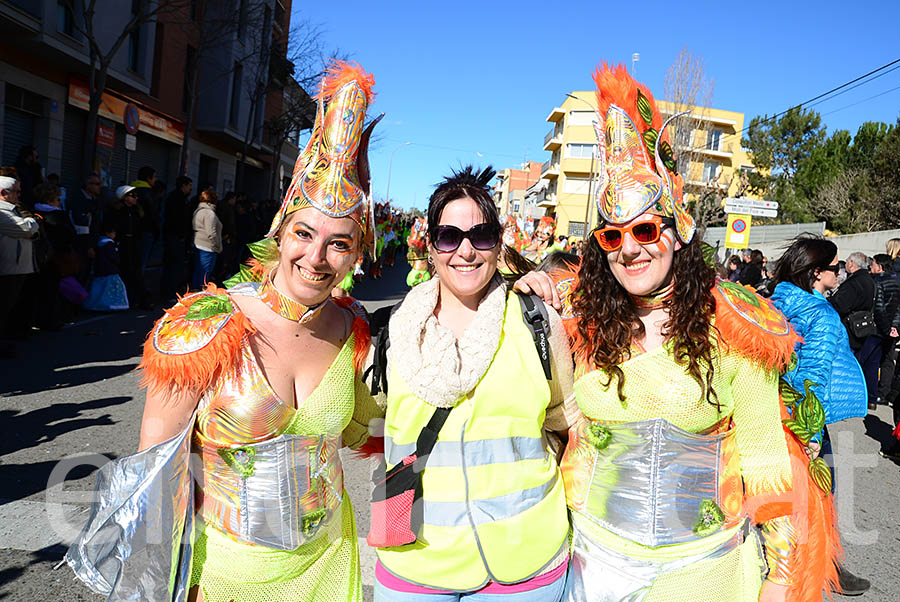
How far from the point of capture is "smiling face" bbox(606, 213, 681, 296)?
81.8 inches

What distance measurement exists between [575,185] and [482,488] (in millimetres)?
56841

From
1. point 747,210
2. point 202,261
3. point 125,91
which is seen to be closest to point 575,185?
point 747,210

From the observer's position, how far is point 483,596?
1.94m

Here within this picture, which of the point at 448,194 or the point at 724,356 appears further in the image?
Result: the point at 448,194

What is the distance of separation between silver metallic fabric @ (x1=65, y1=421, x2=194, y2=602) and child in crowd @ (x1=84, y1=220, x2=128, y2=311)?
788 cm

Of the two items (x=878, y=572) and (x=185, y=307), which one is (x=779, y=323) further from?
(x=878, y=572)

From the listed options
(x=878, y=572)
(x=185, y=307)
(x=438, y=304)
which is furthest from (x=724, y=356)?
(x=878, y=572)

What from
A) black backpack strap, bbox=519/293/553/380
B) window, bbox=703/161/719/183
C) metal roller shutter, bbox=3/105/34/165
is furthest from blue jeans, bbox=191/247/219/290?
window, bbox=703/161/719/183

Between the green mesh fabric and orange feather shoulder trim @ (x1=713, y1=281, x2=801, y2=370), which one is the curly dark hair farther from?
the green mesh fabric

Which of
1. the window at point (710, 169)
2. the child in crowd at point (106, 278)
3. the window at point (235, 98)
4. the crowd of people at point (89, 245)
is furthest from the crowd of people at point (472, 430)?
the window at point (710, 169)

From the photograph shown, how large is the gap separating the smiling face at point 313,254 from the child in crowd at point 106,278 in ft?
25.6

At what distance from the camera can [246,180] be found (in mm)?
31141

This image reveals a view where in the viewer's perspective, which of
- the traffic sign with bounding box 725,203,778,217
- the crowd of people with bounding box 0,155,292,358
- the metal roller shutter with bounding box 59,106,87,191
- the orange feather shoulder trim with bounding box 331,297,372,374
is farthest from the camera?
the traffic sign with bounding box 725,203,778,217

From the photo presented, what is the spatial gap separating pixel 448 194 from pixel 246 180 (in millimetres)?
31152
